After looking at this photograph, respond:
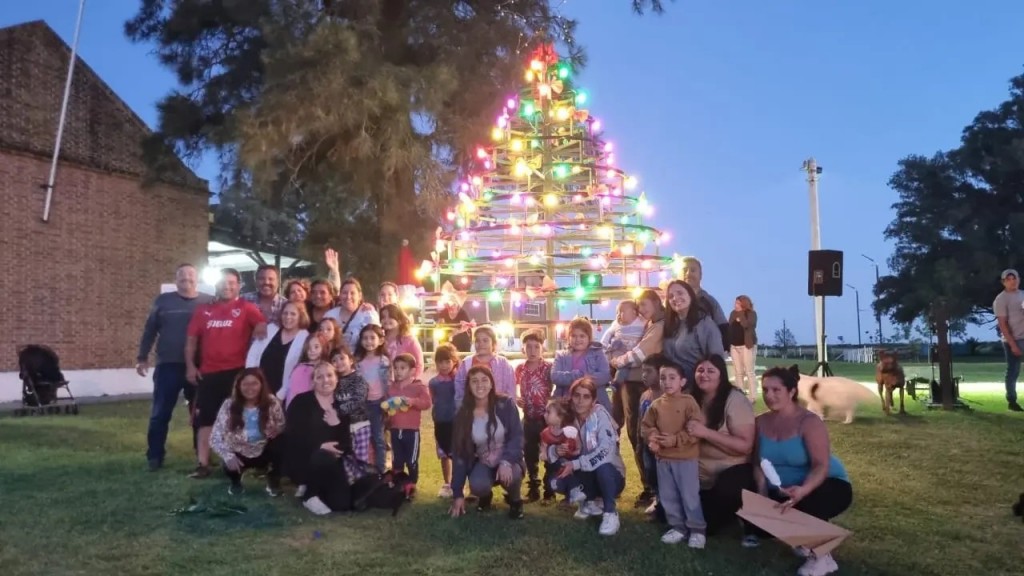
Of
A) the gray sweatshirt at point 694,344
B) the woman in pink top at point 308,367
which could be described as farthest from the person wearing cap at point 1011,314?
the woman in pink top at point 308,367

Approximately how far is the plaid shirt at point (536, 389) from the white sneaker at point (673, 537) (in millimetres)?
1648

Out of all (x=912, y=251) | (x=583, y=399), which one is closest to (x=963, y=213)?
(x=912, y=251)

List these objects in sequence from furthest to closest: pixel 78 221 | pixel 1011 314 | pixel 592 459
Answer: pixel 78 221
pixel 1011 314
pixel 592 459

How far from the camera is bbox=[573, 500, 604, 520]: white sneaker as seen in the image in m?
5.27

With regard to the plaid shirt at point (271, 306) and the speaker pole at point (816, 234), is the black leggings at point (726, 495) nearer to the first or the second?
the plaid shirt at point (271, 306)

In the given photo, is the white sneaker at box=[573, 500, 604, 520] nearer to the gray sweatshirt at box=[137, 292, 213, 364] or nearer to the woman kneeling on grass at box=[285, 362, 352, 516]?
the woman kneeling on grass at box=[285, 362, 352, 516]

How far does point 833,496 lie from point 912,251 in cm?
4325

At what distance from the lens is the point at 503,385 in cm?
612

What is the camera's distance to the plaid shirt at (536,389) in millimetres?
6172

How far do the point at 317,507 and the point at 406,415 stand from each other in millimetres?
935

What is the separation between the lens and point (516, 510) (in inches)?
208

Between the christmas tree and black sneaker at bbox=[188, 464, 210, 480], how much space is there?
3675 mm

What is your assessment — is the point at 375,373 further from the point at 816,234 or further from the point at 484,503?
the point at 816,234

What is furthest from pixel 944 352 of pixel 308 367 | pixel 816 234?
pixel 308 367
